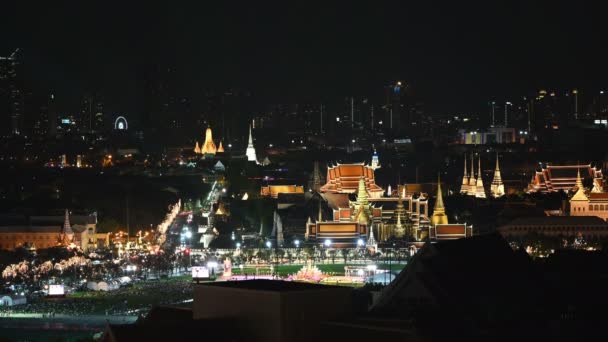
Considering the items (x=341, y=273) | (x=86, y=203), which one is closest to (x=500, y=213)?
(x=341, y=273)

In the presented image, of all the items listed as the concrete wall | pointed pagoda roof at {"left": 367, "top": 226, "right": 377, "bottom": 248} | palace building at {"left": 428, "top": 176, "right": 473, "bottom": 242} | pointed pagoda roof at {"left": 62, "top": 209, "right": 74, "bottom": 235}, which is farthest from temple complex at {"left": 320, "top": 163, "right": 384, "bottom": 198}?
the concrete wall

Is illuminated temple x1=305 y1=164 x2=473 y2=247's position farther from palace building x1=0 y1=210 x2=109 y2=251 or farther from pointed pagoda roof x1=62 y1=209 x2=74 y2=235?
pointed pagoda roof x1=62 y1=209 x2=74 y2=235

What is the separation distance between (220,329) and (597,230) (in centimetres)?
5650

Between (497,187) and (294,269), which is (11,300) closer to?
(294,269)

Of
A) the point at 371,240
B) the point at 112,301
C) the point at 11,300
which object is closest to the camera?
the point at 112,301

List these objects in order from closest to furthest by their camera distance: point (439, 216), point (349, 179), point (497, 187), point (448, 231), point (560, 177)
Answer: point (448, 231), point (439, 216), point (349, 179), point (560, 177), point (497, 187)

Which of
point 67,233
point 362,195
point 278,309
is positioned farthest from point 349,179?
point 278,309

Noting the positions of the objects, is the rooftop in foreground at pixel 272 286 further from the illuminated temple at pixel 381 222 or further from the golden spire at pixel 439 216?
the golden spire at pixel 439 216

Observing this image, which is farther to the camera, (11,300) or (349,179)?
(349,179)

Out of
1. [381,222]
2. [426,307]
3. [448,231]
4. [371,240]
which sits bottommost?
[426,307]

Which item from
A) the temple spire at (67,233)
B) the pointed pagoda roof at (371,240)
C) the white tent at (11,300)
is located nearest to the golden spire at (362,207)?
the pointed pagoda roof at (371,240)

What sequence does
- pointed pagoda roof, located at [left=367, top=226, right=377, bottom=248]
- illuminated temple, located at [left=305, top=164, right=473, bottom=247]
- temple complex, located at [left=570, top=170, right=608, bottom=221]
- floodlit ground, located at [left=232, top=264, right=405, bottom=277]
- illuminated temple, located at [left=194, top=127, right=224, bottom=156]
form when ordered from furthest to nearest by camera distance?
illuminated temple, located at [left=194, top=127, right=224, bottom=156] < temple complex, located at [left=570, top=170, right=608, bottom=221] < illuminated temple, located at [left=305, top=164, right=473, bottom=247] < pointed pagoda roof, located at [left=367, top=226, right=377, bottom=248] < floodlit ground, located at [left=232, top=264, right=405, bottom=277]

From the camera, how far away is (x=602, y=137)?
12781cm

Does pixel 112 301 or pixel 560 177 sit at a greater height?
pixel 560 177
